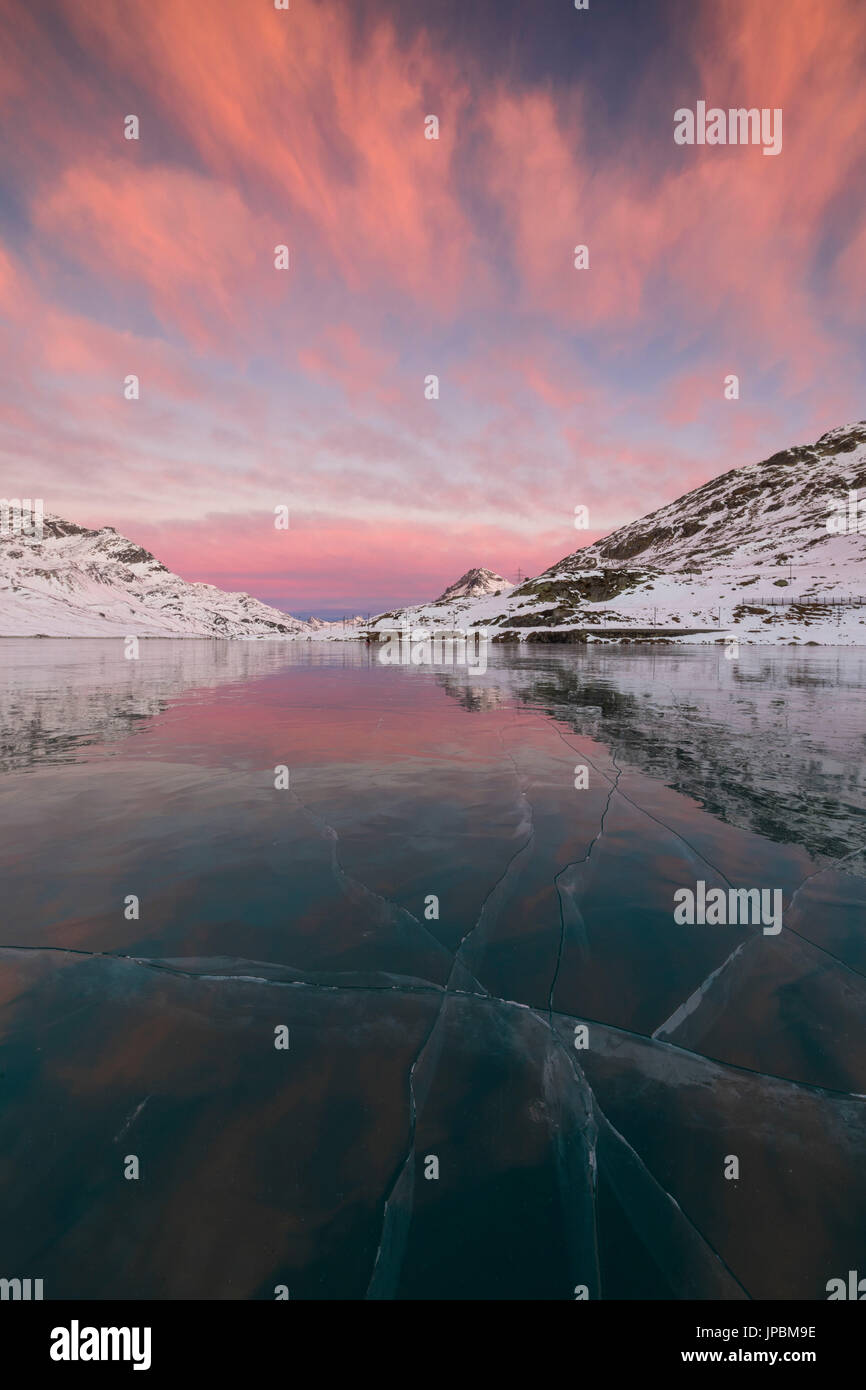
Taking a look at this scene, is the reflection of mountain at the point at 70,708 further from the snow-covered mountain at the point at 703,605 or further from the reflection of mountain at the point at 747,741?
the snow-covered mountain at the point at 703,605

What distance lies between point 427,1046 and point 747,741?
1515 centimetres

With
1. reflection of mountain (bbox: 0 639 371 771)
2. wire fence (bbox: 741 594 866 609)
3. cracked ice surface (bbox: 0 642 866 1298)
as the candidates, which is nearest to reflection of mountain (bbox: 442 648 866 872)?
cracked ice surface (bbox: 0 642 866 1298)

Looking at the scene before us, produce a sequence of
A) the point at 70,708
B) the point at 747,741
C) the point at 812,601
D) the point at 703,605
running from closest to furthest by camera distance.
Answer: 1. the point at 747,741
2. the point at 70,708
3. the point at 812,601
4. the point at 703,605

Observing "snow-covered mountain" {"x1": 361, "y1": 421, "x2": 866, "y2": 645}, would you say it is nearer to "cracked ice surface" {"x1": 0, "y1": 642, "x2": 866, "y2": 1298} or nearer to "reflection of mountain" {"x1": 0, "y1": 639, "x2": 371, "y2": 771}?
"reflection of mountain" {"x1": 0, "y1": 639, "x2": 371, "y2": 771}

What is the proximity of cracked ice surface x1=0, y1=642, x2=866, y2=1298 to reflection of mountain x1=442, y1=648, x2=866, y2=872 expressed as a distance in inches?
7.2

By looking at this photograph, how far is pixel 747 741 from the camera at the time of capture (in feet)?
51.7

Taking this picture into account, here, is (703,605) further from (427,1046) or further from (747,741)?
(427,1046)

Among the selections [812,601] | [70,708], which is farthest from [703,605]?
[70,708]

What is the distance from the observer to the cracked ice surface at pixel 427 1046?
298cm

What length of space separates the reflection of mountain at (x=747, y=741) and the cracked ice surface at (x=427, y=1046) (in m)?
0.18

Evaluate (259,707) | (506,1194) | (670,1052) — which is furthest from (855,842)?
(259,707)

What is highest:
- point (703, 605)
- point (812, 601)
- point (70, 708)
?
point (703, 605)

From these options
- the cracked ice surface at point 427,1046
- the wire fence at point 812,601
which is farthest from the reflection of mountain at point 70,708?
the wire fence at point 812,601

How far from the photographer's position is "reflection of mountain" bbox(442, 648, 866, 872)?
9625 mm
